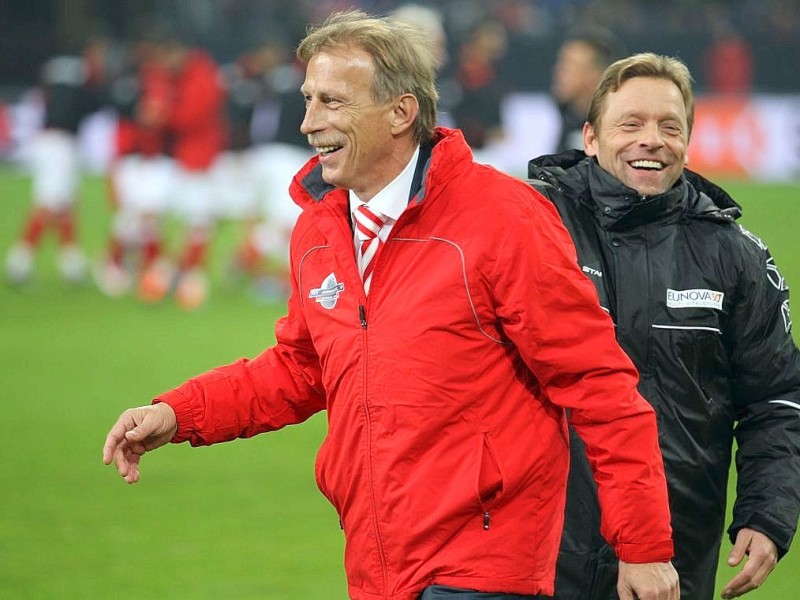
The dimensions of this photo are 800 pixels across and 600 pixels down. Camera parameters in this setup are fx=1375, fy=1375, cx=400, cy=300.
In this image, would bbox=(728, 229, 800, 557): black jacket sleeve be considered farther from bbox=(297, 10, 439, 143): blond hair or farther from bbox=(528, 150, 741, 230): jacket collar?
bbox=(297, 10, 439, 143): blond hair

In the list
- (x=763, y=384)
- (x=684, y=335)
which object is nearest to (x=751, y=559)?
(x=763, y=384)

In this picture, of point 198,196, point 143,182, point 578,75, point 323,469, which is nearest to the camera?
point 323,469

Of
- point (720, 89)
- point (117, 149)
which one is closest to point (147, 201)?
point (117, 149)

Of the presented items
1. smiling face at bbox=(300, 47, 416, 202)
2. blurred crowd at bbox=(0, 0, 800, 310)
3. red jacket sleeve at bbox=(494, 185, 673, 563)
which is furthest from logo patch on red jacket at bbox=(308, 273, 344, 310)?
blurred crowd at bbox=(0, 0, 800, 310)

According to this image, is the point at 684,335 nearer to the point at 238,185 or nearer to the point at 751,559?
the point at 751,559

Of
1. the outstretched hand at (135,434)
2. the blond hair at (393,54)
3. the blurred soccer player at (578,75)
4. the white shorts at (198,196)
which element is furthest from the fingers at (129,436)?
the white shorts at (198,196)

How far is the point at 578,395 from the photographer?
10.4ft

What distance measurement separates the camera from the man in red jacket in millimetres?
3131

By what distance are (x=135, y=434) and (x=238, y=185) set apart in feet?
39.2

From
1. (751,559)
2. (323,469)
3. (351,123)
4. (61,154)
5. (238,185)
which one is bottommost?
(238,185)

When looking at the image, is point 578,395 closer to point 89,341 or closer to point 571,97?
point 571,97

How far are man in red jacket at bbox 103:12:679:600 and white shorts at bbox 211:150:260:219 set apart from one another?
1195cm

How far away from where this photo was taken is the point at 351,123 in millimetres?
3322

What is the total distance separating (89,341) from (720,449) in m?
9.20
